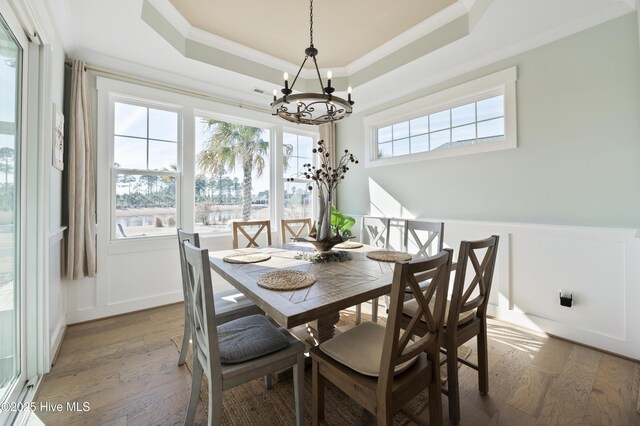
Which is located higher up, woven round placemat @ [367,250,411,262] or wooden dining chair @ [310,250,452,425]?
woven round placemat @ [367,250,411,262]

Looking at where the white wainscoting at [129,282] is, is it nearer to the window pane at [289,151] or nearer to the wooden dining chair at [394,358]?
the window pane at [289,151]

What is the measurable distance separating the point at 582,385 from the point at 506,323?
873 mm

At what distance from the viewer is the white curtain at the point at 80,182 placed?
8.07 feet

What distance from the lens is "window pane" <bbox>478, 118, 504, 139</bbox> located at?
2.74m

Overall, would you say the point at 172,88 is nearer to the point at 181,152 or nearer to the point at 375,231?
the point at 181,152

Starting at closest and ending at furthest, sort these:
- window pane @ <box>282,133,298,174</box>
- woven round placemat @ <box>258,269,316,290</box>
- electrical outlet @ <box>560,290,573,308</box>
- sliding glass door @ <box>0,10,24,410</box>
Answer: woven round placemat @ <box>258,269,316,290</box>
sliding glass door @ <box>0,10,24,410</box>
electrical outlet @ <box>560,290,573,308</box>
window pane @ <box>282,133,298,174</box>

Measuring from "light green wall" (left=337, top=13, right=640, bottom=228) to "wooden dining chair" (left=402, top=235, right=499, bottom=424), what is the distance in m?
1.33

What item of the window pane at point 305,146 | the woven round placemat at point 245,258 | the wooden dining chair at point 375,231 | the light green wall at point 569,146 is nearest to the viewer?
the woven round placemat at point 245,258

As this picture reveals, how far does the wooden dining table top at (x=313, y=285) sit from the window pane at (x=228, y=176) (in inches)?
58.7

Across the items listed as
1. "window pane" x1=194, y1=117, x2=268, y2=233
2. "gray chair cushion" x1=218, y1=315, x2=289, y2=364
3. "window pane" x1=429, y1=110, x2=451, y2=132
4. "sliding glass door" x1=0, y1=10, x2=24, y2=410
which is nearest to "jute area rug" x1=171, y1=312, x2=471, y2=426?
"gray chair cushion" x1=218, y1=315, x2=289, y2=364

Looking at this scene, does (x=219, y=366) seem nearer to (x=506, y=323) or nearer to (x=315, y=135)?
(x=506, y=323)

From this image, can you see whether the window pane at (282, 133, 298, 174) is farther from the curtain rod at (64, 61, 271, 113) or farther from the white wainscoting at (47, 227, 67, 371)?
the white wainscoting at (47, 227, 67, 371)

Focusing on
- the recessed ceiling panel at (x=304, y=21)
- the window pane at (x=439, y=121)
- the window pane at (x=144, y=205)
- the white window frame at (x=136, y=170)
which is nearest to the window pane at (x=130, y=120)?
the white window frame at (x=136, y=170)

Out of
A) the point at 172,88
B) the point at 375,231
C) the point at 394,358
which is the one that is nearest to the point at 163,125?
the point at 172,88
